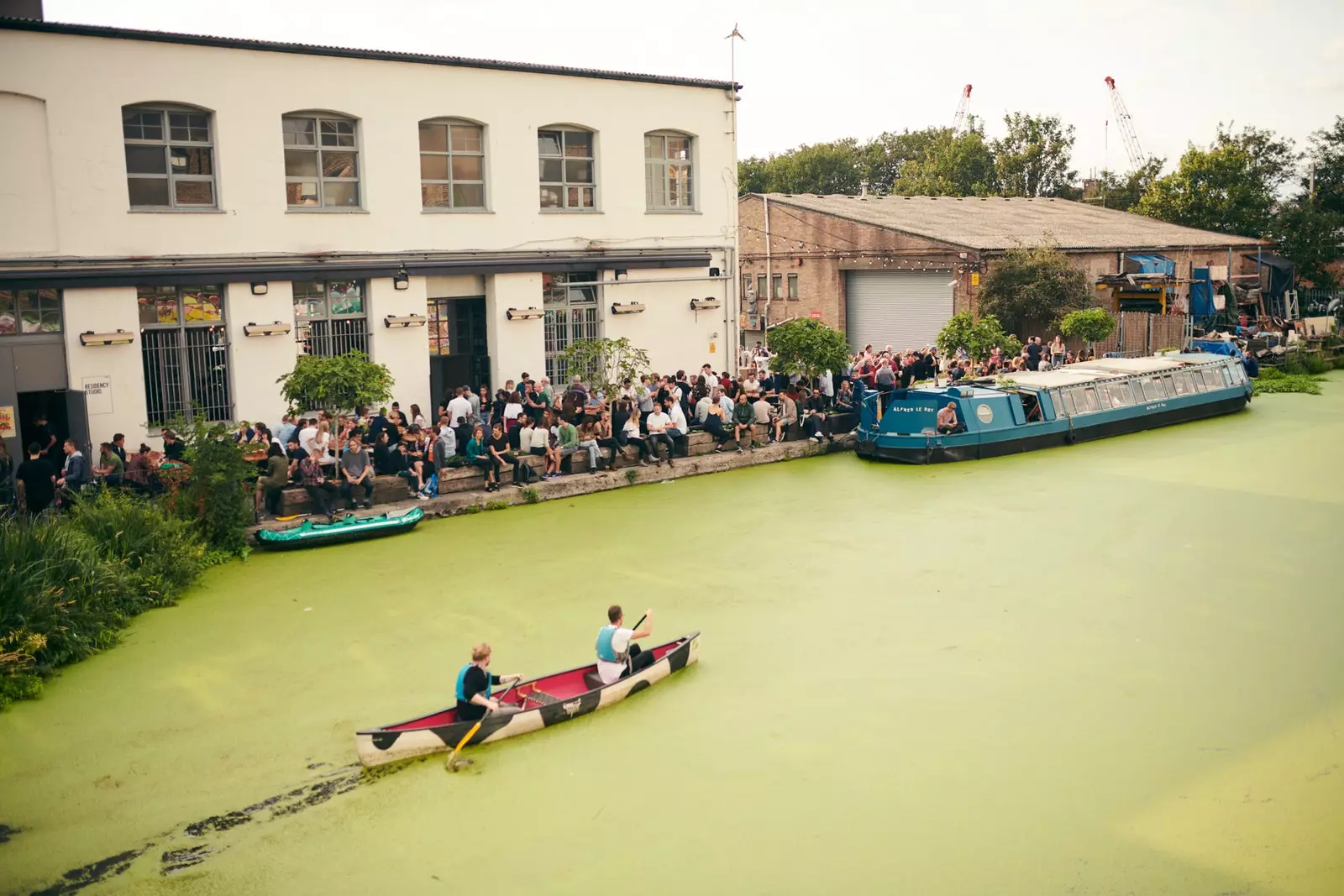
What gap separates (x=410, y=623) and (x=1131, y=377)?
18.1 metres

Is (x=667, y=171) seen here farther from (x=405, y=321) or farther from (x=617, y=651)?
(x=617, y=651)

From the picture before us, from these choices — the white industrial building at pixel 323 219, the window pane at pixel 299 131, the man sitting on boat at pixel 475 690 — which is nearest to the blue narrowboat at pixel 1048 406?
the white industrial building at pixel 323 219

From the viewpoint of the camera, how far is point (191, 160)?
64.5ft

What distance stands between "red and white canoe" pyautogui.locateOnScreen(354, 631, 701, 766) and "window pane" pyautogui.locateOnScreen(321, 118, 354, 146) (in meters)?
12.8

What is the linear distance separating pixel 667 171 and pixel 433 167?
17.5ft

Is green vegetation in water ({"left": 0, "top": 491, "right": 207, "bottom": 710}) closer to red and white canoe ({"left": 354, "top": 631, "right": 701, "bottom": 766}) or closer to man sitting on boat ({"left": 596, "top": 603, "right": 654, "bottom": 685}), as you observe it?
red and white canoe ({"left": 354, "top": 631, "right": 701, "bottom": 766})

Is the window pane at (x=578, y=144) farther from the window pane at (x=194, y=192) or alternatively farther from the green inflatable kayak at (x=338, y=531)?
the green inflatable kayak at (x=338, y=531)

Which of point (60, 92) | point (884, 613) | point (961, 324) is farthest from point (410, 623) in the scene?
point (961, 324)

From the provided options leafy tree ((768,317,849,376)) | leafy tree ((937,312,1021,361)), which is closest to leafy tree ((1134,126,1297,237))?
leafy tree ((937,312,1021,361))

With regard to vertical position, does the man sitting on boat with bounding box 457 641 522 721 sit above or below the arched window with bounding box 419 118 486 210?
below

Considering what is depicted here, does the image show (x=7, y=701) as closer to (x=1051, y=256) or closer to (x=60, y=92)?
(x=60, y=92)

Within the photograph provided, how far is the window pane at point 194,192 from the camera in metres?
19.6

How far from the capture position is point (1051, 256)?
3312 cm

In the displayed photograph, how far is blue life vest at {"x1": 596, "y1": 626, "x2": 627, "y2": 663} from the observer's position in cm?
1159
